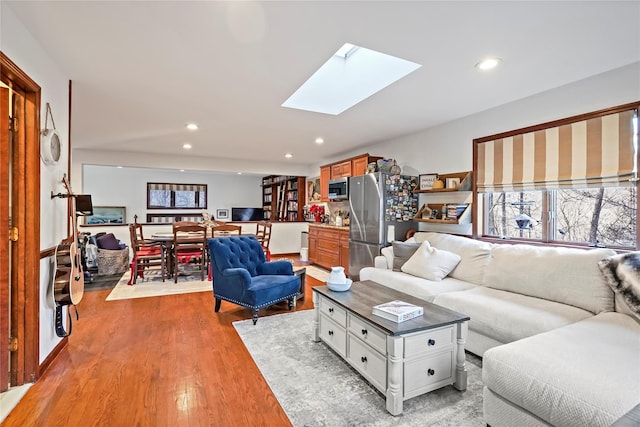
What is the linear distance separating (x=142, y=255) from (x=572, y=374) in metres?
5.42

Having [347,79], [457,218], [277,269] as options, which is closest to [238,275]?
[277,269]

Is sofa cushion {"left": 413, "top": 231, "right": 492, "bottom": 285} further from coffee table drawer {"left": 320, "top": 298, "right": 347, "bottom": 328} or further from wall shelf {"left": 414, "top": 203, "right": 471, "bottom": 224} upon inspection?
coffee table drawer {"left": 320, "top": 298, "right": 347, "bottom": 328}

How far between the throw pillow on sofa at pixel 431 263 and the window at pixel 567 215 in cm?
81

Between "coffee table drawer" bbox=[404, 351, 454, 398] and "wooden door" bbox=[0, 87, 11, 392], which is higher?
"wooden door" bbox=[0, 87, 11, 392]

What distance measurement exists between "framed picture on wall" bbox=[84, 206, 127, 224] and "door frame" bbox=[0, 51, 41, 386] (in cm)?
774

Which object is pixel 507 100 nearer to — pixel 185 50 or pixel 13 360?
pixel 185 50

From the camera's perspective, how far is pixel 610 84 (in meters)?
2.62

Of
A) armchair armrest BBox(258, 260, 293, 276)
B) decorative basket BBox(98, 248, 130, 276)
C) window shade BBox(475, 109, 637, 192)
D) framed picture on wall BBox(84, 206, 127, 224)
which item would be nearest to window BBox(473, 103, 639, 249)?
window shade BBox(475, 109, 637, 192)

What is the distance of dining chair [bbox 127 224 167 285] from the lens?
4.77 m

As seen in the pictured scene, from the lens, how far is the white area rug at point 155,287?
4.23 meters

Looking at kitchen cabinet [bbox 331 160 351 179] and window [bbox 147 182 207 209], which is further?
window [bbox 147 182 207 209]

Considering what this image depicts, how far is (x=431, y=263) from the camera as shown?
3.27 meters

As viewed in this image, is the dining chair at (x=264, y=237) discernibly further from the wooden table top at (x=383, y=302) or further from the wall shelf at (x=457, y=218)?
the wooden table top at (x=383, y=302)

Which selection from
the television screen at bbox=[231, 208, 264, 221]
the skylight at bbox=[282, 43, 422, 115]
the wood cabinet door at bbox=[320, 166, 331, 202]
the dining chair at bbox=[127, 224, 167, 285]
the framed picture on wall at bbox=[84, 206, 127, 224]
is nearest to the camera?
the skylight at bbox=[282, 43, 422, 115]
